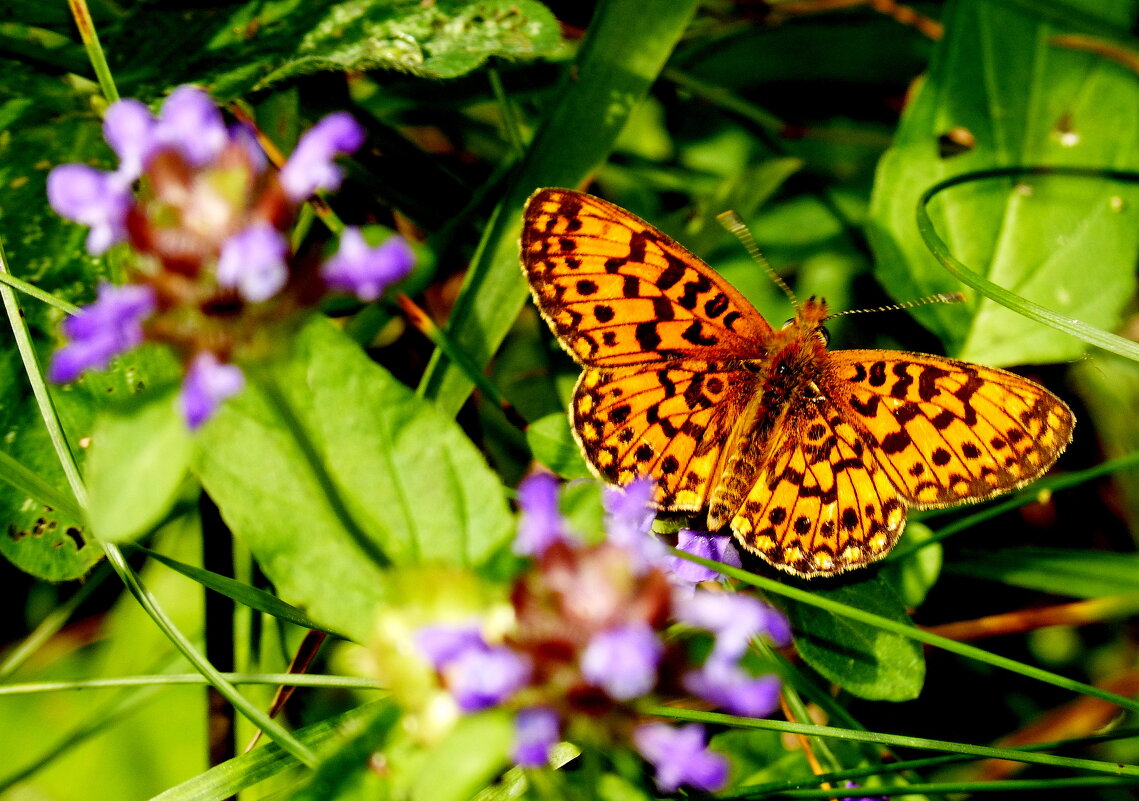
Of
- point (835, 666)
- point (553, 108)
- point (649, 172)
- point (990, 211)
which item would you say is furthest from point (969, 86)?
point (835, 666)

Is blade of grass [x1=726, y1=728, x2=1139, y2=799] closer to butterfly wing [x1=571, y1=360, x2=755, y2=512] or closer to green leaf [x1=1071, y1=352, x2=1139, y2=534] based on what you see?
butterfly wing [x1=571, y1=360, x2=755, y2=512]

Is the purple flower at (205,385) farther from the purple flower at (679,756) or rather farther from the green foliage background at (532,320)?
the purple flower at (679,756)

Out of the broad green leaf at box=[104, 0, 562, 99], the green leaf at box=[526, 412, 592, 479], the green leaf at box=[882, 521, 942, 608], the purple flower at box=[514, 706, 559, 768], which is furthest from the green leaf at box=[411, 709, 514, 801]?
the broad green leaf at box=[104, 0, 562, 99]

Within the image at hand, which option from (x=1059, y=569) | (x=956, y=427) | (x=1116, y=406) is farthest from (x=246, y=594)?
(x=1116, y=406)

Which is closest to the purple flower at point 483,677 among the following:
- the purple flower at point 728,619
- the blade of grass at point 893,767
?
the purple flower at point 728,619

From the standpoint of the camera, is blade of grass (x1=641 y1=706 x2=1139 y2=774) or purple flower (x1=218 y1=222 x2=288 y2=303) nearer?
purple flower (x1=218 y1=222 x2=288 y2=303)

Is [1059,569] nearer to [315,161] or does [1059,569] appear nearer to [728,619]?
[728,619]
